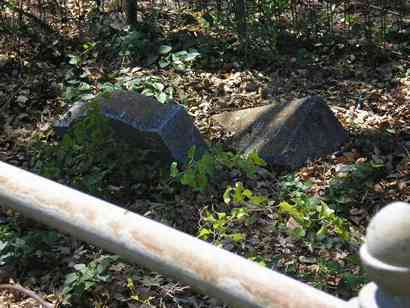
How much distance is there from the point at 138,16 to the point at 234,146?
2.92 m

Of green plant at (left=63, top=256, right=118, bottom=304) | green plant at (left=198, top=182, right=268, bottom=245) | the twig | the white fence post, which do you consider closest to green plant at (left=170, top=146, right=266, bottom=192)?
green plant at (left=198, top=182, right=268, bottom=245)

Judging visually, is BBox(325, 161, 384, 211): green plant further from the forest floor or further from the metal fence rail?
the metal fence rail

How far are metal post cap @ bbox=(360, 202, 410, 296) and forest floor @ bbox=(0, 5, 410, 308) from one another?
2.19 meters

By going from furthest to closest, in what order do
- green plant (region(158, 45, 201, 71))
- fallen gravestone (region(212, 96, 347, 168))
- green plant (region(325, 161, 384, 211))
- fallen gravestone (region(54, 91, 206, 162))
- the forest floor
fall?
green plant (region(158, 45, 201, 71)) < fallen gravestone (region(212, 96, 347, 168)) < fallen gravestone (region(54, 91, 206, 162)) < green plant (region(325, 161, 384, 211)) < the forest floor

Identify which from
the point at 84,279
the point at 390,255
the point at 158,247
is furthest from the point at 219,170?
the point at 390,255

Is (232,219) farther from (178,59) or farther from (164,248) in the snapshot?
(178,59)

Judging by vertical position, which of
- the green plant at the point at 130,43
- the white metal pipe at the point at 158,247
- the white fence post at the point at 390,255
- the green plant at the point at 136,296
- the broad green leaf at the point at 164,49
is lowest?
the green plant at the point at 136,296

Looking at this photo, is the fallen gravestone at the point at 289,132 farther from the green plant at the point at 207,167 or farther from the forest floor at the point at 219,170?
the green plant at the point at 207,167

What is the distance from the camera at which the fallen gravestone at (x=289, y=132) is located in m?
5.03

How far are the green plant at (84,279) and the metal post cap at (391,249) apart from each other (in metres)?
2.53

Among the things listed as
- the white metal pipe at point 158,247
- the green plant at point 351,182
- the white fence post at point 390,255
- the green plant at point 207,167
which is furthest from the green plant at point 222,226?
the white fence post at point 390,255

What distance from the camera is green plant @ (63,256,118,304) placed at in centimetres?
363

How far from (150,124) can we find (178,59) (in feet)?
6.22

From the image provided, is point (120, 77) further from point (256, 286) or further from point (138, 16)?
point (256, 286)
